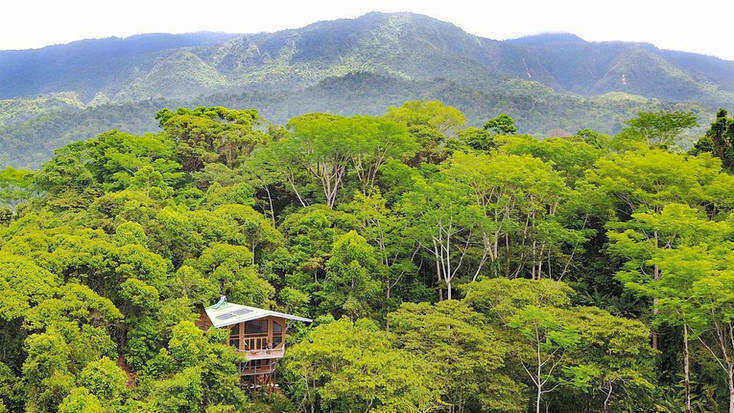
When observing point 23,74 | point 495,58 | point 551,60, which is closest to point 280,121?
point 495,58

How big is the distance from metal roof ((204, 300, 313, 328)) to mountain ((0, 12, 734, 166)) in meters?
57.1

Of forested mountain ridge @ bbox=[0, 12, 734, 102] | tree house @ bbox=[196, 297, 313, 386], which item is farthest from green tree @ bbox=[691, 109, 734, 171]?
forested mountain ridge @ bbox=[0, 12, 734, 102]

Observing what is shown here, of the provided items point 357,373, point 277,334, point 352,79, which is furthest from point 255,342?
point 352,79

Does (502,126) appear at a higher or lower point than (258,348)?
higher

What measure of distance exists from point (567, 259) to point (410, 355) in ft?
40.0

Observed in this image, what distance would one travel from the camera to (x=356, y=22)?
152125 millimetres

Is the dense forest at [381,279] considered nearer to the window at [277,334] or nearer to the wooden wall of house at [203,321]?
the wooden wall of house at [203,321]

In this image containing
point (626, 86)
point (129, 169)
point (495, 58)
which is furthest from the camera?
point (495, 58)

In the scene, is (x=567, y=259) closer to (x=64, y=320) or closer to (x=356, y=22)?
(x=64, y=320)

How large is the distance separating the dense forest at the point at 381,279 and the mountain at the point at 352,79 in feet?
153

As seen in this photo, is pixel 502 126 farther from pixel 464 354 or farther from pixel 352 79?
pixel 352 79

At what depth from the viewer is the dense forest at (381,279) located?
50.5ft

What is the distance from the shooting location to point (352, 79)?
287ft

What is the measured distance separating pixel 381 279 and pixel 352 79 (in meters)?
68.0
